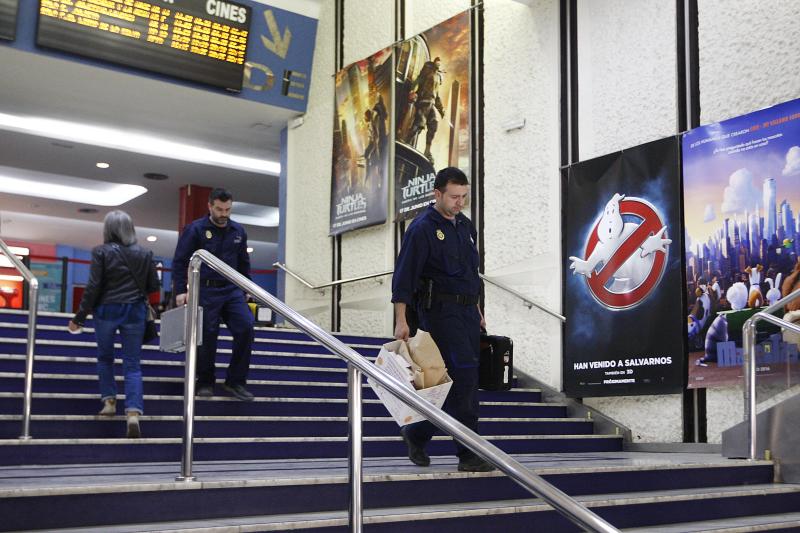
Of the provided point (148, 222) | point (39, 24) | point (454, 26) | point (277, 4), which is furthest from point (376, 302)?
point (148, 222)

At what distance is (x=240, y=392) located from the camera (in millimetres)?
5480

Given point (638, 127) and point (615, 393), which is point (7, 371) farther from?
point (638, 127)

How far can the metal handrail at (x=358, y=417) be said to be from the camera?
2.37 metres

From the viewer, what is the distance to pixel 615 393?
6602 mm

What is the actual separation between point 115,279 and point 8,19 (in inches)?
170

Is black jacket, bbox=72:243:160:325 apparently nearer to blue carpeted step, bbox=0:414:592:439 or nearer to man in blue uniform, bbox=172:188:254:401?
man in blue uniform, bbox=172:188:254:401

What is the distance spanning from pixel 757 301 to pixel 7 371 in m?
4.50

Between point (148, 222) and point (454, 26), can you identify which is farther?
point (148, 222)

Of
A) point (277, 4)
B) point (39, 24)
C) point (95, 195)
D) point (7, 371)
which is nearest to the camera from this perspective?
point (7, 371)

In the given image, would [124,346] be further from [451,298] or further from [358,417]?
[358,417]

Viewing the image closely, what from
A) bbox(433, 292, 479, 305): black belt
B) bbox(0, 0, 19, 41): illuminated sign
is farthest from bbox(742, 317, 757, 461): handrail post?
bbox(0, 0, 19, 41): illuminated sign

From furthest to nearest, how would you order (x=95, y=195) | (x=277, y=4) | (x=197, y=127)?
1. (x=95, y=195)
2. (x=197, y=127)
3. (x=277, y=4)

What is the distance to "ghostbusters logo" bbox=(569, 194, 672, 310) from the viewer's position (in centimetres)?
643

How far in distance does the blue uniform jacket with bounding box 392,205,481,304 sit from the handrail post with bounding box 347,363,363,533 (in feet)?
4.05
